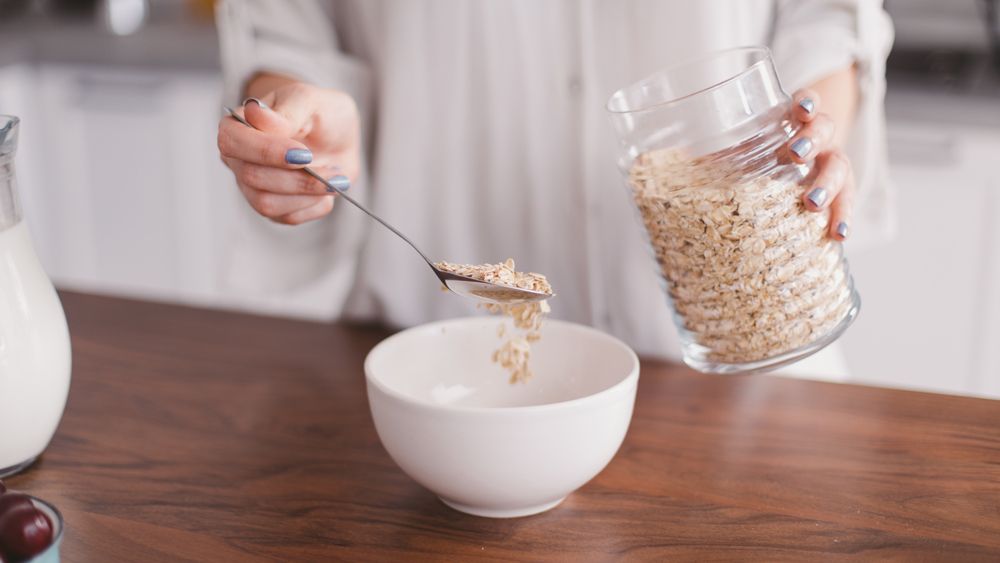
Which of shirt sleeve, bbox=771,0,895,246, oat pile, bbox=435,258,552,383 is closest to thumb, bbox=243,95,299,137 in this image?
oat pile, bbox=435,258,552,383

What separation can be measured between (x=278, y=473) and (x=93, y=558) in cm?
15

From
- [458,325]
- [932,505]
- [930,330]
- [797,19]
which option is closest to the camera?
[932,505]

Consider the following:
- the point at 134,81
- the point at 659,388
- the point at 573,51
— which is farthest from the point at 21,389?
the point at 134,81

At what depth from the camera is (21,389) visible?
0.72m

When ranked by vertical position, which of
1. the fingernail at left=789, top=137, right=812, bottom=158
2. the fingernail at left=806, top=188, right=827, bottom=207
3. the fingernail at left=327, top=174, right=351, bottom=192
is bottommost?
the fingernail at left=327, top=174, right=351, bottom=192

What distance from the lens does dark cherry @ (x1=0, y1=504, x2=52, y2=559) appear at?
0.53 metres

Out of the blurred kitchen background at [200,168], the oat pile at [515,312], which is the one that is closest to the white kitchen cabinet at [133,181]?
the blurred kitchen background at [200,168]

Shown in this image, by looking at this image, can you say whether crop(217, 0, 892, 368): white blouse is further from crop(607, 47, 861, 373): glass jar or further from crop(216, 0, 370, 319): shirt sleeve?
crop(607, 47, 861, 373): glass jar

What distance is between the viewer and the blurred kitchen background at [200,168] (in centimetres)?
171

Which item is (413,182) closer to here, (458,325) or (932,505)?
(458,325)

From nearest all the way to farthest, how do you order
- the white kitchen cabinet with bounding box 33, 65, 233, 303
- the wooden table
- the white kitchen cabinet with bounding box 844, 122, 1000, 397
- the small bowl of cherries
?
the small bowl of cherries < the wooden table < the white kitchen cabinet with bounding box 844, 122, 1000, 397 < the white kitchen cabinet with bounding box 33, 65, 233, 303

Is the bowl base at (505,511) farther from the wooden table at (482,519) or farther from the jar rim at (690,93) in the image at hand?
the jar rim at (690,93)

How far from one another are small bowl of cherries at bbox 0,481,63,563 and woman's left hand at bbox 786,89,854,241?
1.65ft

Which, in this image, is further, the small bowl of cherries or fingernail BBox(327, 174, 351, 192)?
fingernail BBox(327, 174, 351, 192)
